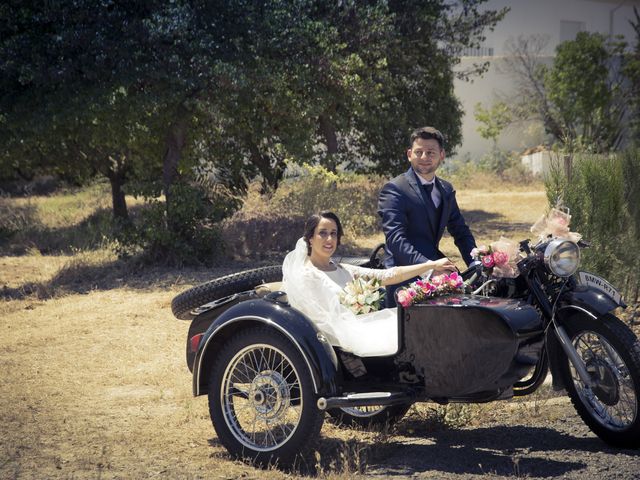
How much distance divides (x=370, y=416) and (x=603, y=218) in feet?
13.9

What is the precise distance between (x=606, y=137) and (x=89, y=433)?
26.0m

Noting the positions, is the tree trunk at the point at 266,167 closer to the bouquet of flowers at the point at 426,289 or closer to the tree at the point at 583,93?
the bouquet of flowers at the point at 426,289

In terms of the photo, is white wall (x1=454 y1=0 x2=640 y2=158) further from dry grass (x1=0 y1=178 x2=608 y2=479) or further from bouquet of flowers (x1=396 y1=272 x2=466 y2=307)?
bouquet of flowers (x1=396 y1=272 x2=466 y2=307)

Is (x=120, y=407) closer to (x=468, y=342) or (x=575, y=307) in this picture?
(x=468, y=342)

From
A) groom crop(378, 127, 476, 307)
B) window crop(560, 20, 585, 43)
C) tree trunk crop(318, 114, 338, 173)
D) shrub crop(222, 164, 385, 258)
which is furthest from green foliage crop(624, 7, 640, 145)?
groom crop(378, 127, 476, 307)

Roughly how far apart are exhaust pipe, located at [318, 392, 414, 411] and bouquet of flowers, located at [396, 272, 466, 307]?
52 cm

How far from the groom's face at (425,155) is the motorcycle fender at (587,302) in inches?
50.1

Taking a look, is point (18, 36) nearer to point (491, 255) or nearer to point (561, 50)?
point (491, 255)

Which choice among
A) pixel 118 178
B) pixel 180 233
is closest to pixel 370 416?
pixel 180 233

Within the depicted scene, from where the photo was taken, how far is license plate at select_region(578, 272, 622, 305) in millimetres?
5148

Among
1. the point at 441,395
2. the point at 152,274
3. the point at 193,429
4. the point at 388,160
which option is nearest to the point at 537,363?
the point at 441,395

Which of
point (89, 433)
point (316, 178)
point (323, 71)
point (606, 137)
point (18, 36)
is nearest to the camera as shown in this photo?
point (89, 433)

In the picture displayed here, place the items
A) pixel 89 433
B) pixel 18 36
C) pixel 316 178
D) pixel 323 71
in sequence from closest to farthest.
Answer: pixel 89 433, pixel 18 36, pixel 323 71, pixel 316 178

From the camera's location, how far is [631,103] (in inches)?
1241
